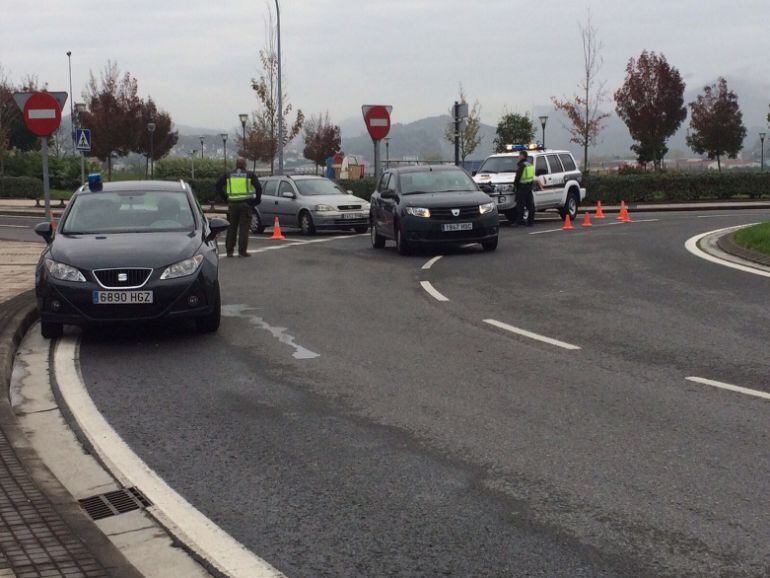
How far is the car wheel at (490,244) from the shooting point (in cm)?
2003

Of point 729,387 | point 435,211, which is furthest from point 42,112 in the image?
point 729,387

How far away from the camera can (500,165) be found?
29688mm

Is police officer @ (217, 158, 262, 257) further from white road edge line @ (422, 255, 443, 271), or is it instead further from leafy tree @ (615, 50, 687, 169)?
leafy tree @ (615, 50, 687, 169)

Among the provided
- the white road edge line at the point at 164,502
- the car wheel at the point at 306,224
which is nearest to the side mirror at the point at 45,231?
the white road edge line at the point at 164,502

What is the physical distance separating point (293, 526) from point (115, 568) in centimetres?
95

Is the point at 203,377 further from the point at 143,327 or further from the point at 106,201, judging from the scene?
the point at 106,201

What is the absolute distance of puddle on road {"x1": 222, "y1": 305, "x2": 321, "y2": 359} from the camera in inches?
376

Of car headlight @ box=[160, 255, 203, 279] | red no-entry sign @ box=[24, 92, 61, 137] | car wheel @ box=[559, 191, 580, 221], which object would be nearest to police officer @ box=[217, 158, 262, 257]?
red no-entry sign @ box=[24, 92, 61, 137]

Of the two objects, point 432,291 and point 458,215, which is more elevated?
point 458,215

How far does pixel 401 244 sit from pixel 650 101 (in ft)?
156

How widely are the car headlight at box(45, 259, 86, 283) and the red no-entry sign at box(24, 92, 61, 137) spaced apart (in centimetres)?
853

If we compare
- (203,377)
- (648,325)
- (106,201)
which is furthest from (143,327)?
(648,325)

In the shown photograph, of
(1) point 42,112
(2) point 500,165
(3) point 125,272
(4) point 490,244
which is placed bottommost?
(4) point 490,244

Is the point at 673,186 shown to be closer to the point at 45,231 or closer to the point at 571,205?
the point at 571,205
